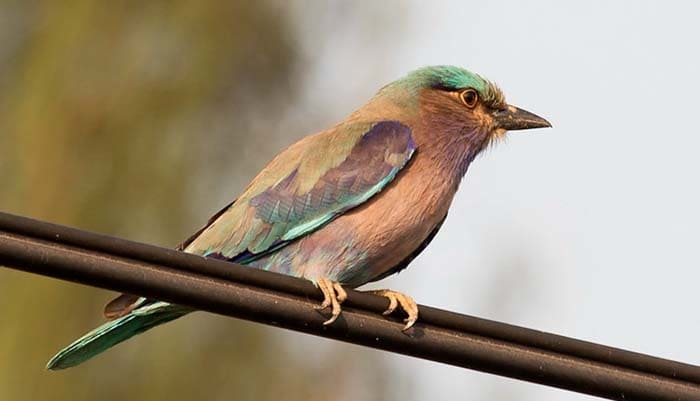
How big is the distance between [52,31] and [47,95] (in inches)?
38.9

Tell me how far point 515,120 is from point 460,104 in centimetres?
25

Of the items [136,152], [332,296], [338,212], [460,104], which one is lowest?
[332,296]

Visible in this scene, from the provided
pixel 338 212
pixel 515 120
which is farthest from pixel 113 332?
pixel 515 120

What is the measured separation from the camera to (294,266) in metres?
6.45

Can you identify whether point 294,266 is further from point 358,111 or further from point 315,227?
point 358,111

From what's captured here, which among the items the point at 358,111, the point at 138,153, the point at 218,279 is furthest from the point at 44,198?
the point at 218,279

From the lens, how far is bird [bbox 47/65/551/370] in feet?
20.8

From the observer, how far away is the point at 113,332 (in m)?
6.11

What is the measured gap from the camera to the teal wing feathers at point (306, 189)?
6.50 metres

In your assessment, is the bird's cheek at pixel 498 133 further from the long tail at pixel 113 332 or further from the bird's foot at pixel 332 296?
the bird's foot at pixel 332 296

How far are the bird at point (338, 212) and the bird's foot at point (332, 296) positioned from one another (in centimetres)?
80

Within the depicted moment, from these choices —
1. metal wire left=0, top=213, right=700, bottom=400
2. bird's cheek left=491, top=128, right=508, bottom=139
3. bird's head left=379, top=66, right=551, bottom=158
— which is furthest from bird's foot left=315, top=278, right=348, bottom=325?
bird's cheek left=491, top=128, right=508, bottom=139

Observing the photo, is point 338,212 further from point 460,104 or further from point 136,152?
point 136,152

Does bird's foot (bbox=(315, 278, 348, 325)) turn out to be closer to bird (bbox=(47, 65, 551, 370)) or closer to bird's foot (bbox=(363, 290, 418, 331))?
bird's foot (bbox=(363, 290, 418, 331))
